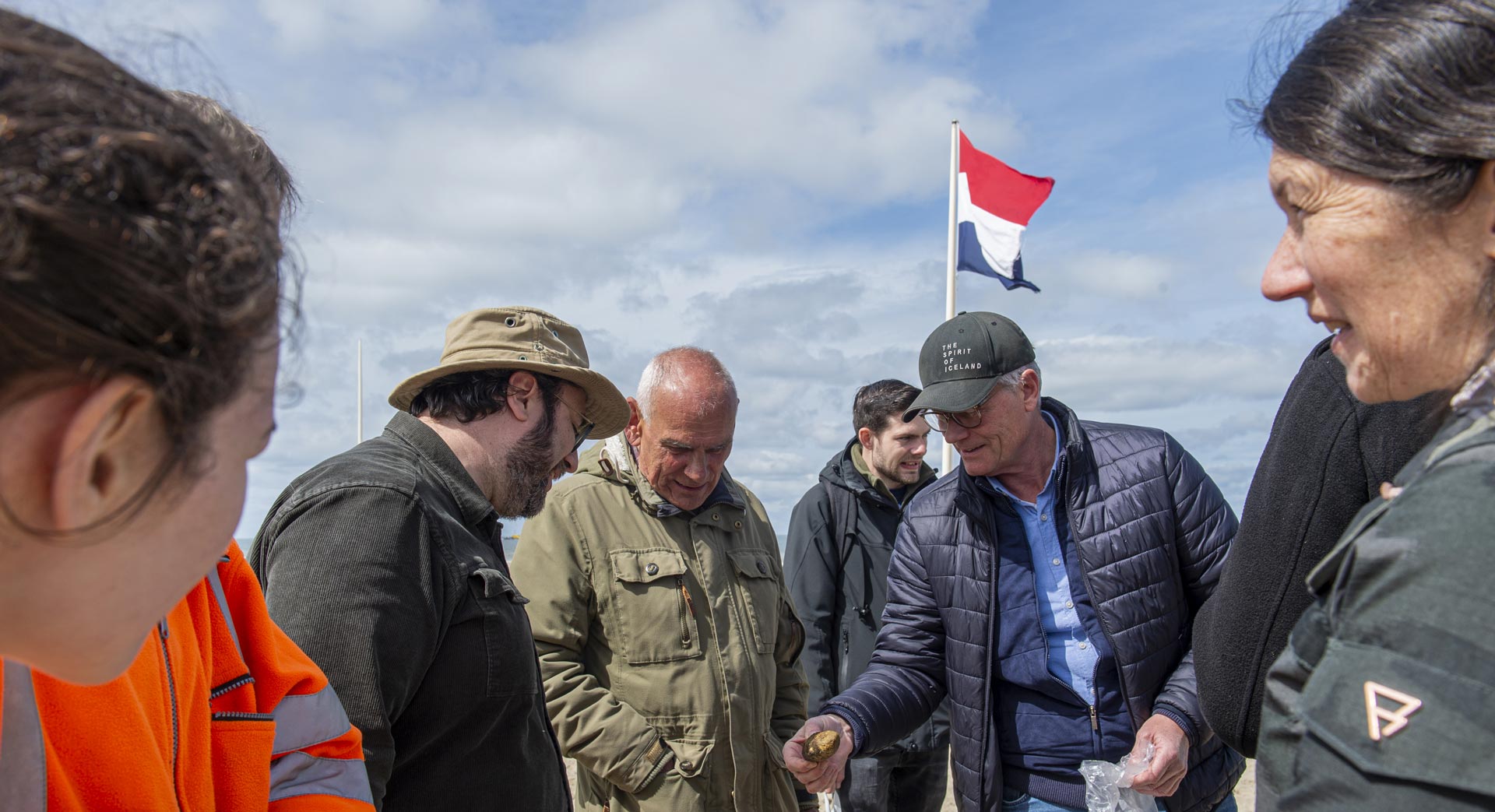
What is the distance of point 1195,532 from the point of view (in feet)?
10.1

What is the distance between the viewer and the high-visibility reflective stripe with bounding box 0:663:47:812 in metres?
1.02

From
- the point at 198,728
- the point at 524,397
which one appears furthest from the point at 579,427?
the point at 198,728

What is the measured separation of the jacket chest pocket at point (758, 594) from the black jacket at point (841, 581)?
1.08 m

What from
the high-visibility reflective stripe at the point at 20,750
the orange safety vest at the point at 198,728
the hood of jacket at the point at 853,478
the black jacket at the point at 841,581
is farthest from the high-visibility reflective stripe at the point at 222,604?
the hood of jacket at the point at 853,478

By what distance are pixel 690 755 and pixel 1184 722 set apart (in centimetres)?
165

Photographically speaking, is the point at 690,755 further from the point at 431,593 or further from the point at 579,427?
the point at 431,593

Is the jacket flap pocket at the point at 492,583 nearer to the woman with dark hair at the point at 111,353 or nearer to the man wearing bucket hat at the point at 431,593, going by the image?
the man wearing bucket hat at the point at 431,593

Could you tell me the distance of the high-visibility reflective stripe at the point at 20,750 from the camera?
1.02 m

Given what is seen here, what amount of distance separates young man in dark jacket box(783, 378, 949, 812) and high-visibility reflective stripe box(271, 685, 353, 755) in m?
3.75

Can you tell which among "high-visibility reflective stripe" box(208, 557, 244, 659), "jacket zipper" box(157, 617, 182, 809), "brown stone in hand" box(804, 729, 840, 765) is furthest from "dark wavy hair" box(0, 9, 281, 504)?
"brown stone in hand" box(804, 729, 840, 765)

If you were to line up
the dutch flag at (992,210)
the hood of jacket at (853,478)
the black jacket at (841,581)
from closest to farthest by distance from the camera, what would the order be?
the black jacket at (841,581)
the hood of jacket at (853,478)
the dutch flag at (992,210)

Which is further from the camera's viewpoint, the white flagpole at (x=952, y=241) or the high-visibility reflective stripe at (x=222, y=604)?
the white flagpole at (x=952, y=241)

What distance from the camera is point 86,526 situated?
74 centimetres

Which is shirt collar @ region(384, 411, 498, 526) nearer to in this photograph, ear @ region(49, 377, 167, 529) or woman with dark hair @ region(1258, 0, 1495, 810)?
ear @ region(49, 377, 167, 529)
